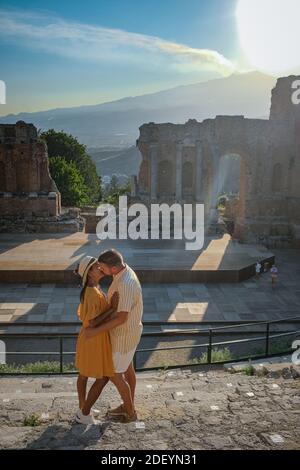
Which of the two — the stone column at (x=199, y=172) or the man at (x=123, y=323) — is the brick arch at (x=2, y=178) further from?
the man at (x=123, y=323)

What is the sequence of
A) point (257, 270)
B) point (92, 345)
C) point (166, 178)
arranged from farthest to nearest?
point (166, 178)
point (257, 270)
point (92, 345)

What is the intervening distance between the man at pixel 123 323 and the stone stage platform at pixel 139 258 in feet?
34.2

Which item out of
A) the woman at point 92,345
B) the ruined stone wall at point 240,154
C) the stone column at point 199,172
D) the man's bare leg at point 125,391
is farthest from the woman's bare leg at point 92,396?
the stone column at point 199,172

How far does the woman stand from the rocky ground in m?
0.27

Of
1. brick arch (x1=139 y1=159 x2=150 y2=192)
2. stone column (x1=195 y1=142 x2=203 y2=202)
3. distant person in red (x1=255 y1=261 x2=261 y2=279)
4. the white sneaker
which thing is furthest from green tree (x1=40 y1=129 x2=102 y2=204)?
the white sneaker

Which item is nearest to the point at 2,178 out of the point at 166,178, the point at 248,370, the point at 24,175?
the point at 24,175

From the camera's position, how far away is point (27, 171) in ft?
79.4

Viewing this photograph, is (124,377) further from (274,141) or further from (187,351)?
(274,141)

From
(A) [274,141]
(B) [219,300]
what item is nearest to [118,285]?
(B) [219,300]

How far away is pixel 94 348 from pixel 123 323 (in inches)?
16.4

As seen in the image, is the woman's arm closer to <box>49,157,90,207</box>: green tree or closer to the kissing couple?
the kissing couple

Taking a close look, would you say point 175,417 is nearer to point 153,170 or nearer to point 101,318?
point 101,318

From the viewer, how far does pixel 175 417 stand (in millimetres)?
5004
